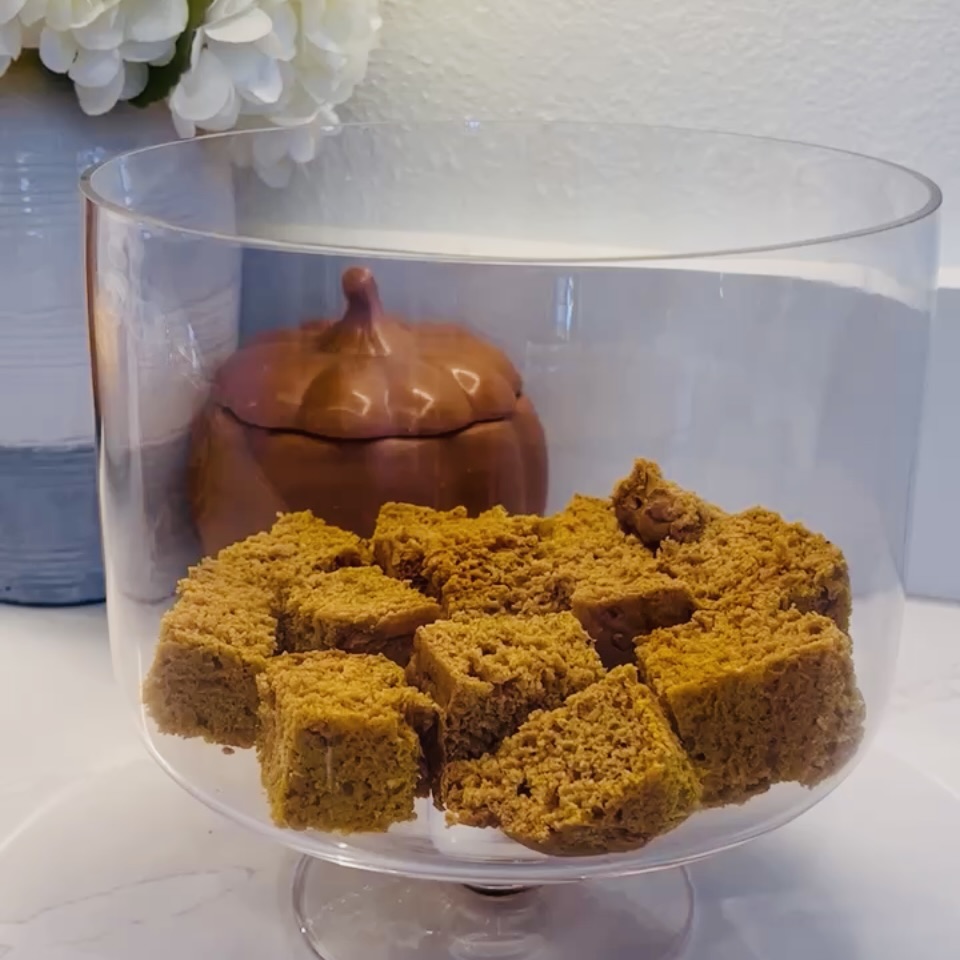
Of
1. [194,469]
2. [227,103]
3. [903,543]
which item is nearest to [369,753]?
[194,469]

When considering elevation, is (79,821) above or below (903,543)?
below

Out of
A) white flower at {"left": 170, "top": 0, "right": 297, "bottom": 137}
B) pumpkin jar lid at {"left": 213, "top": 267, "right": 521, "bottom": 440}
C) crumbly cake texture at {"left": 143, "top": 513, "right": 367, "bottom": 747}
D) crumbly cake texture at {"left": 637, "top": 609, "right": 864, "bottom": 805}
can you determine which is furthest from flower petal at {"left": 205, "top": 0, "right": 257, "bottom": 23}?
crumbly cake texture at {"left": 637, "top": 609, "right": 864, "bottom": 805}

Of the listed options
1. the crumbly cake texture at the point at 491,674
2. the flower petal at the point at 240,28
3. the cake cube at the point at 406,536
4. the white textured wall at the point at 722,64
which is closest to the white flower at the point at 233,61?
the flower petal at the point at 240,28

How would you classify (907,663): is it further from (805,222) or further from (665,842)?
(665,842)

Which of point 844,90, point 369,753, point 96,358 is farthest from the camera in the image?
point 844,90

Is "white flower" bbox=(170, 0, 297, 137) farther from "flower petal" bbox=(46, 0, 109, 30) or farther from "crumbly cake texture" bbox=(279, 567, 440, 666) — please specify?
"crumbly cake texture" bbox=(279, 567, 440, 666)

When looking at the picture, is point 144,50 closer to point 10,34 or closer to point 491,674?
point 10,34

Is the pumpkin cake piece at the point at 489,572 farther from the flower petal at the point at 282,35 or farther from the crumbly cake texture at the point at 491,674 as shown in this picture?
the flower petal at the point at 282,35

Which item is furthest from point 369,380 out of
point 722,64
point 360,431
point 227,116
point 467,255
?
point 722,64
